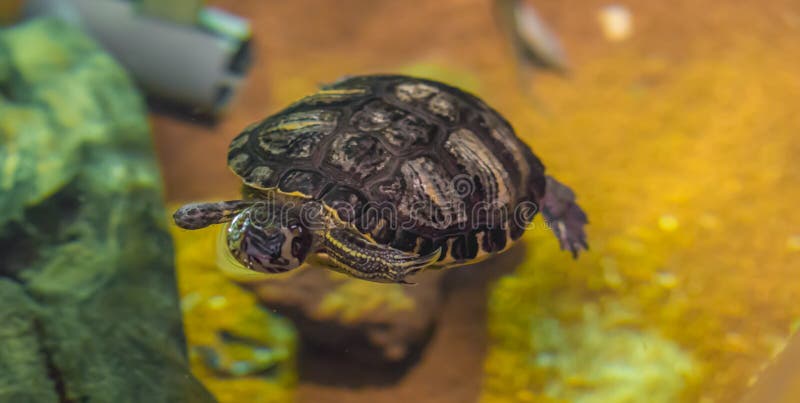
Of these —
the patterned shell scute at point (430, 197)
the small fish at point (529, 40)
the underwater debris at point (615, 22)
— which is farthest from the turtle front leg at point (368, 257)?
the underwater debris at point (615, 22)

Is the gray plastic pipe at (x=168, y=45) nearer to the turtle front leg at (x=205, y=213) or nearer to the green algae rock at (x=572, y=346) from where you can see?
the turtle front leg at (x=205, y=213)

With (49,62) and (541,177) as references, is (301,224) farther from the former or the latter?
(49,62)

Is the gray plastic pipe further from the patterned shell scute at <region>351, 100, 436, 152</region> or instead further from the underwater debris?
the underwater debris

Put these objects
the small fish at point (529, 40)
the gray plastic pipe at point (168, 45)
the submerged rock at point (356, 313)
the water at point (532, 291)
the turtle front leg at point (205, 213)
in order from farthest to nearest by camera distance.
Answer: the small fish at point (529, 40)
the gray plastic pipe at point (168, 45)
the submerged rock at point (356, 313)
the water at point (532, 291)
the turtle front leg at point (205, 213)

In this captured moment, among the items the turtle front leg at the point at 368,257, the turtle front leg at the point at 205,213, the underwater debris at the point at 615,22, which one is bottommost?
the turtle front leg at the point at 205,213

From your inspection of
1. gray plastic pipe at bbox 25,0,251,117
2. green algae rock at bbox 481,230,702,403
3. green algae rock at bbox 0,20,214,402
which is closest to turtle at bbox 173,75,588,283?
green algae rock at bbox 481,230,702,403

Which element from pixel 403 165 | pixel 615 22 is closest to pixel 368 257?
pixel 403 165

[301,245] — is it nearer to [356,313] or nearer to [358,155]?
[358,155]
